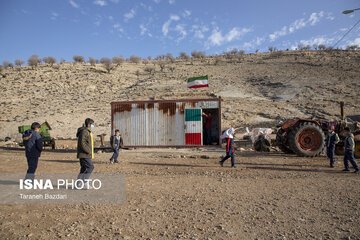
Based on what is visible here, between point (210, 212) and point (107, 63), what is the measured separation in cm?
5067

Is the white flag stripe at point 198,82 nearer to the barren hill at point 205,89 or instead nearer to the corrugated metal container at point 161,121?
the barren hill at point 205,89

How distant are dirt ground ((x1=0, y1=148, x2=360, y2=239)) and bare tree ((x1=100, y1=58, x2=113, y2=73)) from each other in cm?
4595

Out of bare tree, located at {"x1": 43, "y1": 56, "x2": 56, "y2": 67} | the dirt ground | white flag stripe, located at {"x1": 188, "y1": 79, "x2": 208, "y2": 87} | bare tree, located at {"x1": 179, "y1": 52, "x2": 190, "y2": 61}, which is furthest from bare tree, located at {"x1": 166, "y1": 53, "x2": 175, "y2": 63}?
the dirt ground

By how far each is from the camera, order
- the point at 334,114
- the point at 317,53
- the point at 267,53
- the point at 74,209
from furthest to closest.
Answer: the point at 267,53
the point at 317,53
the point at 334,114
the point at 74,209

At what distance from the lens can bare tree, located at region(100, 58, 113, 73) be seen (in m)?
52.6

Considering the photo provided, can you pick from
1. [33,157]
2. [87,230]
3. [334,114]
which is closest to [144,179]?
[33,157]

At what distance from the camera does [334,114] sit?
2812cm

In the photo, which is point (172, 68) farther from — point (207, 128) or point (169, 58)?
point (207, 128)

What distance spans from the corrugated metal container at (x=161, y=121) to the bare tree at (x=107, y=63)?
1406 inches

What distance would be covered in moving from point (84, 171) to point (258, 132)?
42.7 ft

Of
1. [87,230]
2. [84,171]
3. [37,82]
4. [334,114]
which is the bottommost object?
[87,230]

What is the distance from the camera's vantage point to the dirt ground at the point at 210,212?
470cm

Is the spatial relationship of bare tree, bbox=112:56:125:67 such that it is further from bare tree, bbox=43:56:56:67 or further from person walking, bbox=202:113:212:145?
person walking, bbox=202:113:212:145

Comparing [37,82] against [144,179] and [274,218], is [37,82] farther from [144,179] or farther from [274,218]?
[274,218]
